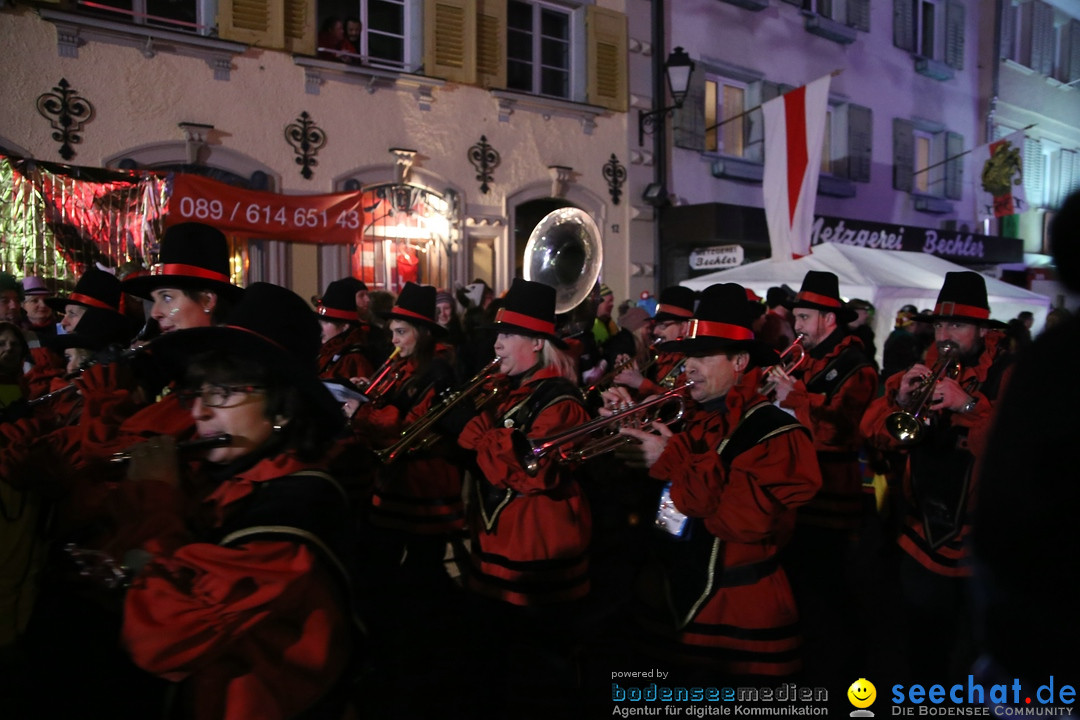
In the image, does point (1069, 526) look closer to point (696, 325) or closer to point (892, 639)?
point (696, 325)

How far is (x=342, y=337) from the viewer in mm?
6066

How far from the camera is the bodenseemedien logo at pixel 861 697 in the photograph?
12.3ft

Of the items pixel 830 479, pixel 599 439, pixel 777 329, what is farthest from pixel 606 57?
pixel 599 439

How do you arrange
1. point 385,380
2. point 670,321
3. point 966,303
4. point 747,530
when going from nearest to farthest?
1. point 747,530
2. point 966,303
3. point 385,380
4. point 670,321

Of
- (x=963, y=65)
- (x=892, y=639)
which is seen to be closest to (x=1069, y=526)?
(x=892, y=639)

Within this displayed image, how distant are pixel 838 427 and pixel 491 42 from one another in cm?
870

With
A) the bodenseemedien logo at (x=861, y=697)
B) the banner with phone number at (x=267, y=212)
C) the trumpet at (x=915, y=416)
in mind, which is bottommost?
the bodenseemedien logo at (x=861, y=697)

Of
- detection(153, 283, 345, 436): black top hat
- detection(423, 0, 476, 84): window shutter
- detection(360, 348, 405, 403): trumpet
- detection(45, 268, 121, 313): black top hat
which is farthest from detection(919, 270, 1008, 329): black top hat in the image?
detection(423, 0, 476, 84): window shutter

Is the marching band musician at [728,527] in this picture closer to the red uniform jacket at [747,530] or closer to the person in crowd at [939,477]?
the red uniform jacket at [747,530]

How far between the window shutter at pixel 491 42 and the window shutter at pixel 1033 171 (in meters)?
16.8

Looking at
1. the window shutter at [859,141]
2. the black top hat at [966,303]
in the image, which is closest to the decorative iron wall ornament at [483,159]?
the black top hat at [966,303]

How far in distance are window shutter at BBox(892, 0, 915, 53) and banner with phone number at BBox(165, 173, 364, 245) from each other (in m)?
13.8

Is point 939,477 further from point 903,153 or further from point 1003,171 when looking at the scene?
point 903,153

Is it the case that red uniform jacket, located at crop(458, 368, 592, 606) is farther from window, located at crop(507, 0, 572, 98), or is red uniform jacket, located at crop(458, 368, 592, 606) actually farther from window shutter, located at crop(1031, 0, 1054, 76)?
window shutter, located at crop(1031, 0, 1054, 76)
